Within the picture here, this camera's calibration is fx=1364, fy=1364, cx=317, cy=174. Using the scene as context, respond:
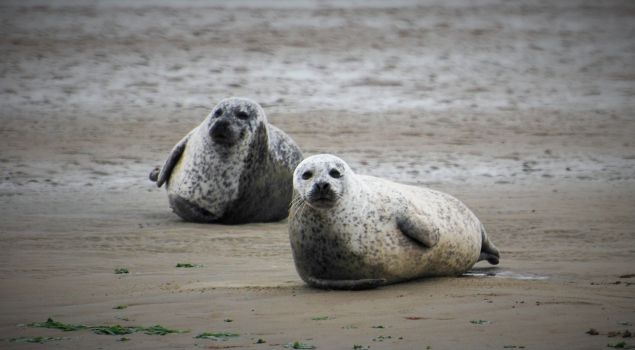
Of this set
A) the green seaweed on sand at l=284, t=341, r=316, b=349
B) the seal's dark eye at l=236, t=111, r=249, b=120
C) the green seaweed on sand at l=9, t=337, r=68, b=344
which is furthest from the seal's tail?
the green seaweed on sand at l=284, t=341, r=316, b=349

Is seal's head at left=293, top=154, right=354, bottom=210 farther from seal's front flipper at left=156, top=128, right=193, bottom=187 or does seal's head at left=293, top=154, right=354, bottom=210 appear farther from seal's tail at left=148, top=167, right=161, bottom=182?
seal's tail at left=148, top=167, right=161, bottom=182

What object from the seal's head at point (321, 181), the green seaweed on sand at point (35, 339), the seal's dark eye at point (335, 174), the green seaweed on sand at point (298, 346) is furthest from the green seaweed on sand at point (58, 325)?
the seal's dark eye at point (335, 174)

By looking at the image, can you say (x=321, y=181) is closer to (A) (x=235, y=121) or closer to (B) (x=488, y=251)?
(B) (x=488, y=251)

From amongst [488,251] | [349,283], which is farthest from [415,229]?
[488,251]

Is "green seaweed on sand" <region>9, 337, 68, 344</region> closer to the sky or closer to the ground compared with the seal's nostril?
closer to the ground

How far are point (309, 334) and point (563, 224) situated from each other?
4321mm

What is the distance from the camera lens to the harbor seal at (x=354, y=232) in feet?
Answer: 22.6

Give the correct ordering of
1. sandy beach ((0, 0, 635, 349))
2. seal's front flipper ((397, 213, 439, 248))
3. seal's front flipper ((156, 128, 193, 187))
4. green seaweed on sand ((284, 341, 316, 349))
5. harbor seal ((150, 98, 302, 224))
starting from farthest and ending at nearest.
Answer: seal's front flipper ((156, 128, 193, 187)), harbor seal ((150, 98, 302, 224)), seal's front flipper ((397, 213, 439, 248)), sandy beach ((0, 0, 635, 349)), green seaweed on sand ((284, 341, 316, 349))

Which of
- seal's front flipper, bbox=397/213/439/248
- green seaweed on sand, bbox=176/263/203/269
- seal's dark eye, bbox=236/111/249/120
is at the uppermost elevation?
seal's dark eye, bbox=236/111/249/120

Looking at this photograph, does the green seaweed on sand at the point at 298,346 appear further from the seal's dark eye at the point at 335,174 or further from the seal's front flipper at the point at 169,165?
the seal's front flipper at the point at 169,165

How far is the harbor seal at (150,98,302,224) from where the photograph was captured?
9.98 metres

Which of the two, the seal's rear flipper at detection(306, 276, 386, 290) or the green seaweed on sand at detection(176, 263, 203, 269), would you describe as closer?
→ the seal's rear flipper at detection(306, 276, 386, 290)

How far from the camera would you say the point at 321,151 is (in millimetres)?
13477

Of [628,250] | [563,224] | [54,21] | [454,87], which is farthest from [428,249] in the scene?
[54,21]
